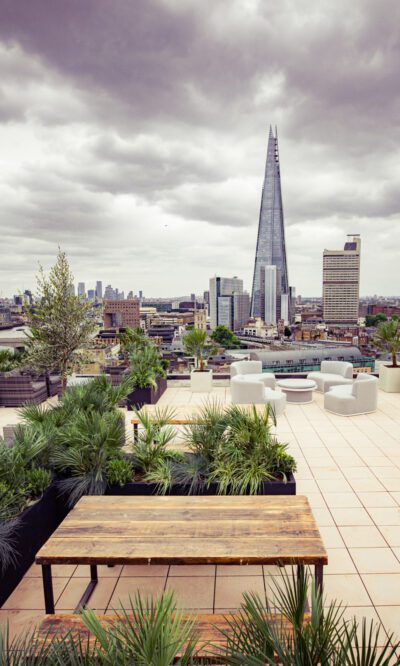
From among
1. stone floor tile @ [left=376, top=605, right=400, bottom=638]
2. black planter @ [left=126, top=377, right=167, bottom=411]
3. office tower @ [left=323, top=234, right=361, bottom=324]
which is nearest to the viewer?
stone floor tile @ [left=376, top=605, right=400, bottom=638]

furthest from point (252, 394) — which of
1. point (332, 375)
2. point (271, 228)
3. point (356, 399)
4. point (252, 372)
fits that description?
point (271, 228)

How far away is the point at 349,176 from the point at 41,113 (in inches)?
493

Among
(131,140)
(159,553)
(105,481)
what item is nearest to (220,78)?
(131,140)

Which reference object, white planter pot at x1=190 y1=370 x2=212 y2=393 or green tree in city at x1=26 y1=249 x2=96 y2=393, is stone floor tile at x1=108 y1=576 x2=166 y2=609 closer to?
green tree in city at x1=26 y1=249 x2=96 y2=393

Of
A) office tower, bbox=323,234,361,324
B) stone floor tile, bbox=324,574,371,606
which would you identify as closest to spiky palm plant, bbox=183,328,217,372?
stone floor tile, bbox=324,574,371,606

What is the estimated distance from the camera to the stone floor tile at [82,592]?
2.59 m

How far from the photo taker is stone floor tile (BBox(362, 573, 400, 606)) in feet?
8.44

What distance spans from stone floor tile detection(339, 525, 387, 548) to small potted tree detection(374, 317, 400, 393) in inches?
238

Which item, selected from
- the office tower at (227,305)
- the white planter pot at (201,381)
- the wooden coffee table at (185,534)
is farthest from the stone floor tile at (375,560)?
the office tower at (227,305)

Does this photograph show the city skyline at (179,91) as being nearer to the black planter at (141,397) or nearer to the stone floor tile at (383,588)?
the black planter at (141,397)

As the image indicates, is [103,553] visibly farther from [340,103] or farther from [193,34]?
[340,103]

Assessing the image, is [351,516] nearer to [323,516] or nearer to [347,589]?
[323,516]

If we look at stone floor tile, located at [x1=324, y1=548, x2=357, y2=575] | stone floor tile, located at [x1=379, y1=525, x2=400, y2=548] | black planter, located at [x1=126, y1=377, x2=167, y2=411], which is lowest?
stone floor tile, located at [x1=324, y1=548, x2=357, y2=575]

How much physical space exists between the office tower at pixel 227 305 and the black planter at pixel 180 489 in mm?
122106
